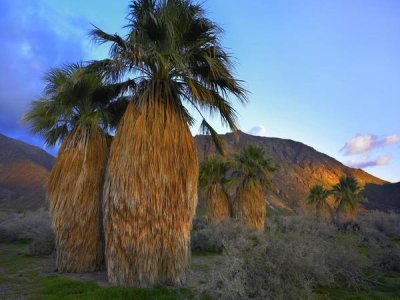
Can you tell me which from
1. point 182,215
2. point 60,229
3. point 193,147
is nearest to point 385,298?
point 182,215

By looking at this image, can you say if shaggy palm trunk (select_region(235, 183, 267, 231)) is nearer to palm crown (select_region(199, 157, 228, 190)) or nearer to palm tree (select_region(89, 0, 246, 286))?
palm crown (select_region(199, 157, 228, 190))

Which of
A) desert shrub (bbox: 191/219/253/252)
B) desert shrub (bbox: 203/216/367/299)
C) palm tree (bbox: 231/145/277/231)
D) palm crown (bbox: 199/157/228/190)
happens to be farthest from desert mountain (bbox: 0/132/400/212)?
desert shrub (bbox: 203/216/367/299)

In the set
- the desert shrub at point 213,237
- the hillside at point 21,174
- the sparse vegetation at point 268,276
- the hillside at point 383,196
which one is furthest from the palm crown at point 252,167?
the hillside at point 383,196

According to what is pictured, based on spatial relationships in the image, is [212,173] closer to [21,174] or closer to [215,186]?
[215,186]

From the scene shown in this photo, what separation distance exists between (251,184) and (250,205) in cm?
196

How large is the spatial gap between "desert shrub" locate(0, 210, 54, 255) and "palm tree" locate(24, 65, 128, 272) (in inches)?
267

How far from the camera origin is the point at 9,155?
142 meters

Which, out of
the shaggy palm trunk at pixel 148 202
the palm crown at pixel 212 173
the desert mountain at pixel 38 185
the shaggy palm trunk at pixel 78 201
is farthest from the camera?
the desert mountain at pixel 38 185

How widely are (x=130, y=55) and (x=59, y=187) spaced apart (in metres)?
6.88

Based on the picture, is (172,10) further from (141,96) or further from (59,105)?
(59,105)

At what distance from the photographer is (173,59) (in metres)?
12.9

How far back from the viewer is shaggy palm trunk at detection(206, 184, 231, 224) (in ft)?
122

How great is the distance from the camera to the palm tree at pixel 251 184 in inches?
1323

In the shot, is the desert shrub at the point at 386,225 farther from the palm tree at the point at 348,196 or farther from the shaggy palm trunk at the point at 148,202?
the shaggy palm trunk at the point at 148,202
